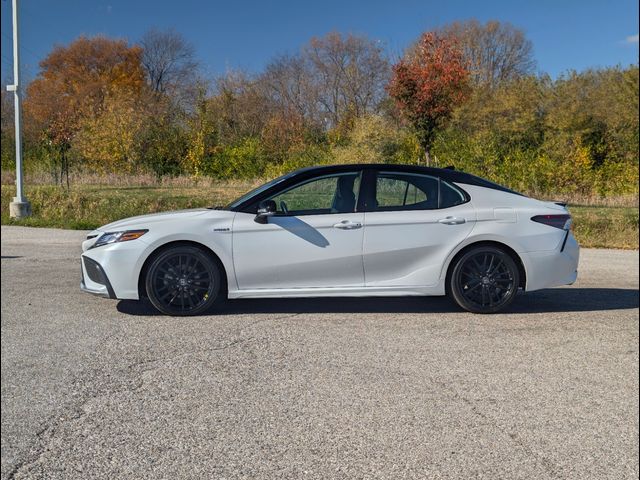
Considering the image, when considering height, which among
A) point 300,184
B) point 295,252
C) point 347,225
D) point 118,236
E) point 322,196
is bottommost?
point 295,252

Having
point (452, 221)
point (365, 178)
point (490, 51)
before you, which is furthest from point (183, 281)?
point (490, 51)

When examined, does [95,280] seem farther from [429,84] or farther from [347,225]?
[429,84]

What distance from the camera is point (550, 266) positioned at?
587 cm

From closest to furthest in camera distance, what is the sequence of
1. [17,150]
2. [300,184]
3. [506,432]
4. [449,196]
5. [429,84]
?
[506,432]
[300,184]
[449,196]
[429,84]
[17,150]

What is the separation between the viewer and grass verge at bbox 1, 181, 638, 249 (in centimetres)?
781

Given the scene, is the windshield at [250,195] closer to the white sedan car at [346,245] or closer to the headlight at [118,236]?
the white sedan car at [346,245]

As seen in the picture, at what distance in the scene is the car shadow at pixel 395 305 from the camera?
5.96 meters

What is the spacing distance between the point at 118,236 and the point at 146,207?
9.45 feet

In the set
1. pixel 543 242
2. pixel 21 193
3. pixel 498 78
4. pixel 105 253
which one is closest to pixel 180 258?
pixel 105 253

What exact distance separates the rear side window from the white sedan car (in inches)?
0.4

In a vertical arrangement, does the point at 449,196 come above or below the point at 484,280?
above

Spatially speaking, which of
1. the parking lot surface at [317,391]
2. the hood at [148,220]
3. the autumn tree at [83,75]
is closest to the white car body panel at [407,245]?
the parking lot surface at [317,391]

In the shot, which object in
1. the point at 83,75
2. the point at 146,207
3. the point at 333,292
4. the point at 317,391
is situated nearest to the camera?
the point at 317,391

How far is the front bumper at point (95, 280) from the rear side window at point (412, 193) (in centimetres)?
254
